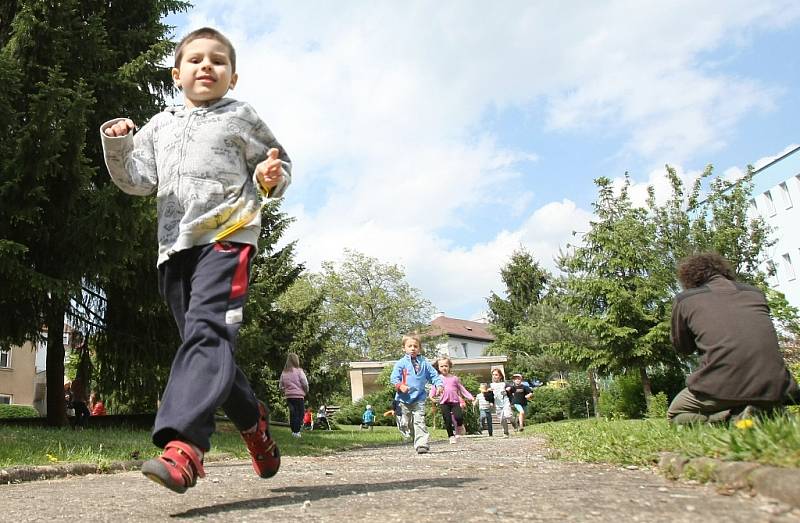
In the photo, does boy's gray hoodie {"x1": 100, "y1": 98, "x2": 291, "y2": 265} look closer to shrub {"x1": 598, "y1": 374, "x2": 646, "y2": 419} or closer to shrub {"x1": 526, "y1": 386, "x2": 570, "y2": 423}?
shrub {"x1": 598, "y1": 374, "x2": 646, "y2": 419}

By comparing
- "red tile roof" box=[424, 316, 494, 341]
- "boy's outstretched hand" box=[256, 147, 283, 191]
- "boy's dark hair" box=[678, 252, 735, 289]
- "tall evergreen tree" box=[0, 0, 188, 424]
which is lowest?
"boy's dark hair" box=[678, 252, 735, 289]

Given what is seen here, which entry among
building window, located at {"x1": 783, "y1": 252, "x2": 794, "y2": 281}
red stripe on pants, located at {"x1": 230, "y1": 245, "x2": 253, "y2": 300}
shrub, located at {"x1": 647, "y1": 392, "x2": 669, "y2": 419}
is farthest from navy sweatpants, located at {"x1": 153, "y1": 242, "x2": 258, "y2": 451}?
building window, located at {"x1": 783, "y1": 252, "x2": 794, "y2": 281}

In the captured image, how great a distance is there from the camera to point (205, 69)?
133 inches

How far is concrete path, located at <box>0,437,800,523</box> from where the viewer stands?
2.46 metres

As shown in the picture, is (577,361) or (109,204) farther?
(577,361)

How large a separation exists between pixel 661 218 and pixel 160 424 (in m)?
25.4

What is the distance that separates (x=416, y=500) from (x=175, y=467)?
1.00 m

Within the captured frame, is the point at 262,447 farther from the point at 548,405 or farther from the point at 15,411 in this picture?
the point at 15,411

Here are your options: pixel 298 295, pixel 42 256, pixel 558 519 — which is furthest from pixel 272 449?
pixel 298 295

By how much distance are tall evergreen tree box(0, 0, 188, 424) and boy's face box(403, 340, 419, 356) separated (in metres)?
4.38

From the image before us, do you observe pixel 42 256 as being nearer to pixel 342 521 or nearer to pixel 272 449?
pixel 272 449

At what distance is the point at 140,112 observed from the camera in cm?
1283

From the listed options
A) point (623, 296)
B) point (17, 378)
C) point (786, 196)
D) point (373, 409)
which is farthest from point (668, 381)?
point (17, 378)

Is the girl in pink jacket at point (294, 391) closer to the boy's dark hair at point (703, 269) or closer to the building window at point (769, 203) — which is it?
the boy's dark hair at point (703, 269)
